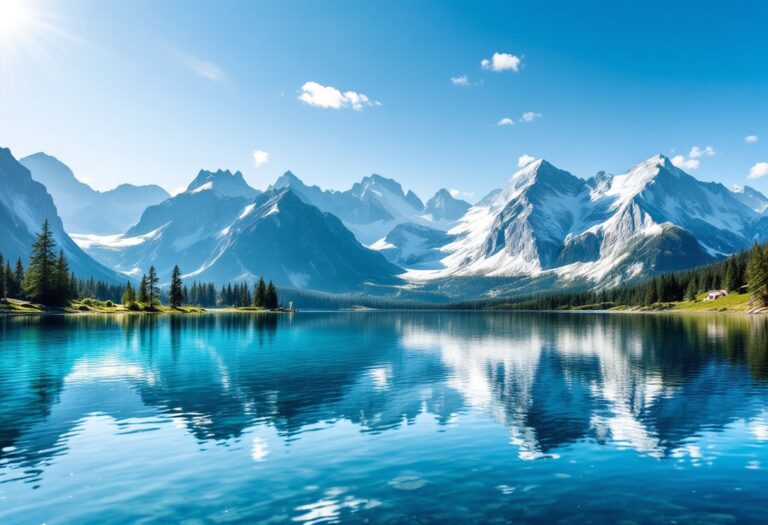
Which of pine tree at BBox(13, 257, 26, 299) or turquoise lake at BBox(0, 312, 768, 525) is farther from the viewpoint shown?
pine tree at BBox(13, 257, 26, 299)

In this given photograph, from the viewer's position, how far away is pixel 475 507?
1962cm

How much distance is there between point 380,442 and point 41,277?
167058mm

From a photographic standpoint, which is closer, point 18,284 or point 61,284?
point 61,284

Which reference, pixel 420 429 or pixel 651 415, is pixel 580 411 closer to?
pixel 651 415

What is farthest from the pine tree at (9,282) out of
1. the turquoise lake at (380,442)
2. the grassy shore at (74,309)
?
the turquoise lake at (380,442)

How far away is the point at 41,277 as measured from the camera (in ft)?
521

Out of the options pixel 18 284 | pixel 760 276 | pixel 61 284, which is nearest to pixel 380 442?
pixel 61 284

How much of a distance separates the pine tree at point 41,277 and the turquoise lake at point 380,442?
4644 inches

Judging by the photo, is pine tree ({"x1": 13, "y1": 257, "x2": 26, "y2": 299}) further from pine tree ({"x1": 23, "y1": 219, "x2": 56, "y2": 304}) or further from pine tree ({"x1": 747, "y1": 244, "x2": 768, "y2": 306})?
pine tree ({"x1": 747, "y1": 244, "x2": 768, "y2": 306})

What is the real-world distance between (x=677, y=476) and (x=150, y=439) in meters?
27.2

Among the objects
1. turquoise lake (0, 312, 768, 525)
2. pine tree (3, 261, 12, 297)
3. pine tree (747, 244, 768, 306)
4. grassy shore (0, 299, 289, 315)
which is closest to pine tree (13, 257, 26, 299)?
pine tree (3, 261, 12, 297)

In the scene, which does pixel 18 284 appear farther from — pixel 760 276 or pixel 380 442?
pixel 760 276

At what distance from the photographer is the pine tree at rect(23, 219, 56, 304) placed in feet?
520

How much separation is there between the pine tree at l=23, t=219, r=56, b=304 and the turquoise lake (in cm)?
11795
